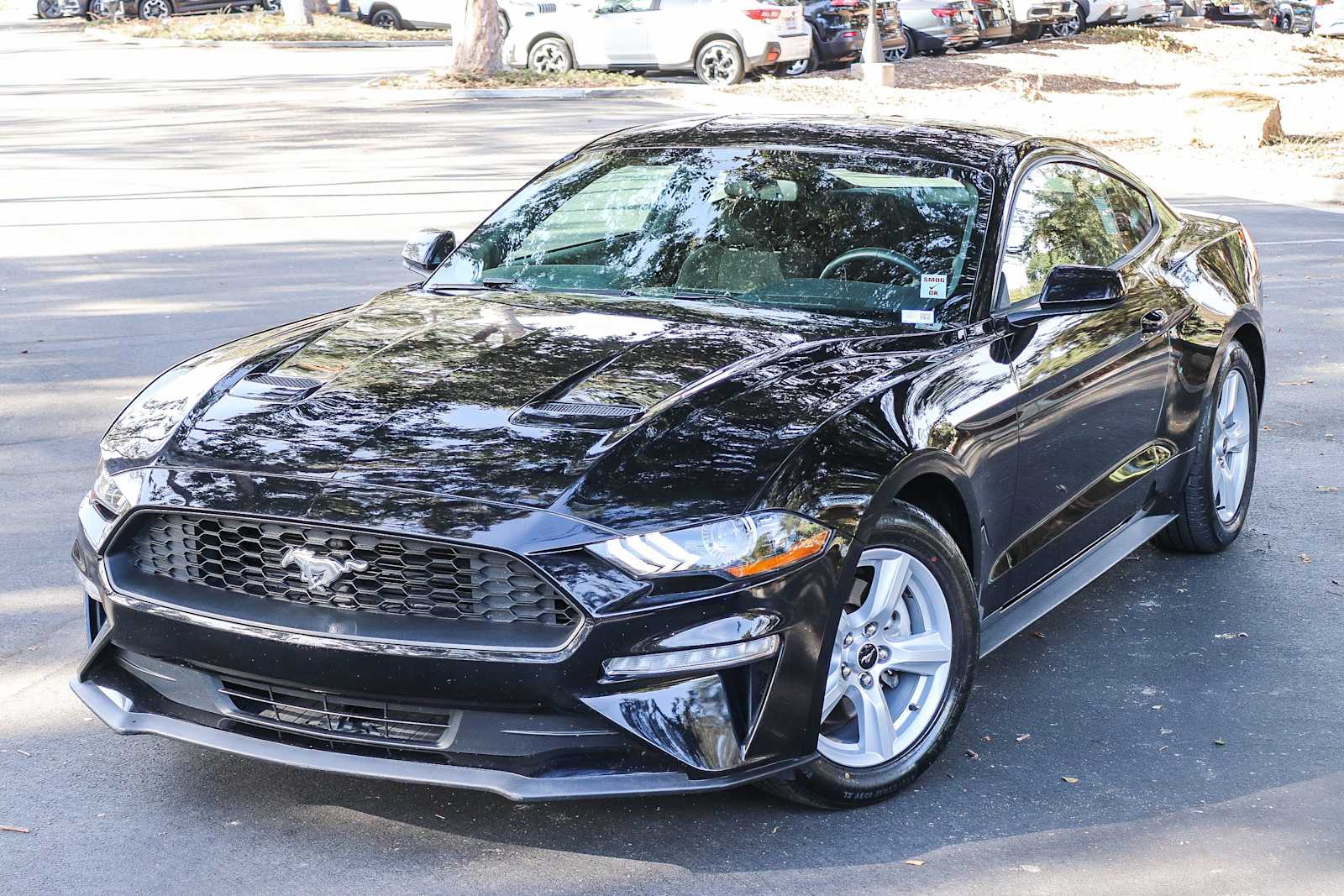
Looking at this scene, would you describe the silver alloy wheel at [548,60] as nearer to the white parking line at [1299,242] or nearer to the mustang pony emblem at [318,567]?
the white parking line at [1299,242]

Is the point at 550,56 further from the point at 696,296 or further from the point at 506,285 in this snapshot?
the point at 696,296

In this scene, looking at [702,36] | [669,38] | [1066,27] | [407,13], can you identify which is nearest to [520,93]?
[669,38]

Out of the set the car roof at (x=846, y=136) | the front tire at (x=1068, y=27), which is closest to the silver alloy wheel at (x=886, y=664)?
the car roof at (x=846, y=136)

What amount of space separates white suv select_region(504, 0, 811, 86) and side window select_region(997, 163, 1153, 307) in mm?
19551

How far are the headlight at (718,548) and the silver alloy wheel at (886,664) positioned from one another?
1.04ft

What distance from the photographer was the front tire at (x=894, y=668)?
3.77 metres

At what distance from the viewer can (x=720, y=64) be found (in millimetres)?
24969

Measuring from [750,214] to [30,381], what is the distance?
4.90 m

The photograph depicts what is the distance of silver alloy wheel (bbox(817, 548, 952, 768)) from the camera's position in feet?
12.5

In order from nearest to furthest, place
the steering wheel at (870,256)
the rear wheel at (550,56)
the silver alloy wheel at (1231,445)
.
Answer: the steering wheel at (870,256) < the silver alloy wheel at (1231,445) < the rear wheel at (550,56)

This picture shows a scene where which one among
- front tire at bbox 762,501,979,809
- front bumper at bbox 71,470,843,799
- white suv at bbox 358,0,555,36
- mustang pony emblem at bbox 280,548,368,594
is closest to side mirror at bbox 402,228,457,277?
front bumper at bbox 71,470,843,799

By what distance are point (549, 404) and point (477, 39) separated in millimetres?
21403

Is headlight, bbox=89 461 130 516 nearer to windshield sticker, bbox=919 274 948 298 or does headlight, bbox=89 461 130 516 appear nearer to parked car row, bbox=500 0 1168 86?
windshield sticker, bbox=919 274 948 298

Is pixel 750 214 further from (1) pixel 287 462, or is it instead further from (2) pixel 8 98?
(2) pixel 8 98
